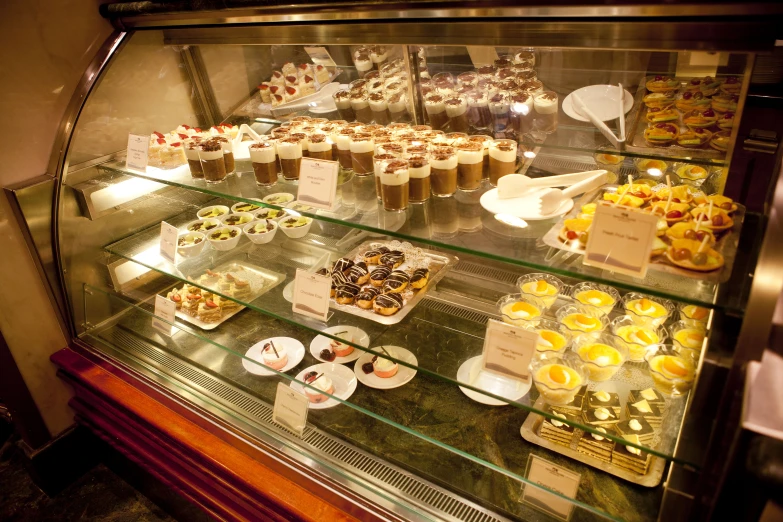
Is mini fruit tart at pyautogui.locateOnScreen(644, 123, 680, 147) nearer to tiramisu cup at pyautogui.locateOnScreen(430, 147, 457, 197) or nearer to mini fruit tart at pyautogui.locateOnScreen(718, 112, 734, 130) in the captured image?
mini fruit tart at pyautogui.locateOnScreen(718, 112, 734, 130)

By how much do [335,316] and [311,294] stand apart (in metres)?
0.18

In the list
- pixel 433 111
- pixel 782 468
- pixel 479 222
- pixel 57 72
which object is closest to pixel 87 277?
pixel 57 72

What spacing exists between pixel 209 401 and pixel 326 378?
557 mm

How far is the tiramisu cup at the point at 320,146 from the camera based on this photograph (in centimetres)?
215

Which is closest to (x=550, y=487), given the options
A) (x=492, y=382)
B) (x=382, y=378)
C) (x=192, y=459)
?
(x=492, y=382)

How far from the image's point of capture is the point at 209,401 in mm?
2318

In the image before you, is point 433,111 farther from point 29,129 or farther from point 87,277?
point 87,277

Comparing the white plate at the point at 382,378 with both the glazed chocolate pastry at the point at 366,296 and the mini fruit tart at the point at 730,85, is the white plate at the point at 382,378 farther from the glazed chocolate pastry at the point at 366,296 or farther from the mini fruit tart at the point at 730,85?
the mini fruit tart at the point at 730,85

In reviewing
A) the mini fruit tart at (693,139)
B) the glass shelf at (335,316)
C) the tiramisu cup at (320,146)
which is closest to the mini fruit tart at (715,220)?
the glass shelf at (335,316)

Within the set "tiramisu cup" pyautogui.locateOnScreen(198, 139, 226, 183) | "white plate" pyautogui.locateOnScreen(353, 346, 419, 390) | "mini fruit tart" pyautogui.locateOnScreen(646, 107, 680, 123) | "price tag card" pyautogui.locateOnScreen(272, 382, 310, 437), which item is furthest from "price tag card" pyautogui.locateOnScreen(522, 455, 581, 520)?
"tiramisu cup" pyautogui.locateOnScreen(198, 139, 226, 183)

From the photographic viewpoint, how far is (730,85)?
8.48ft

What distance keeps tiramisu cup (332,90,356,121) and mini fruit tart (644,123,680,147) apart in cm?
133

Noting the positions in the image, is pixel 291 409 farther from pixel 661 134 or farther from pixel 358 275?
pixel 661 134

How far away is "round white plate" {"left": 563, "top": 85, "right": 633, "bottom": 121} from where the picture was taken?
231cm
